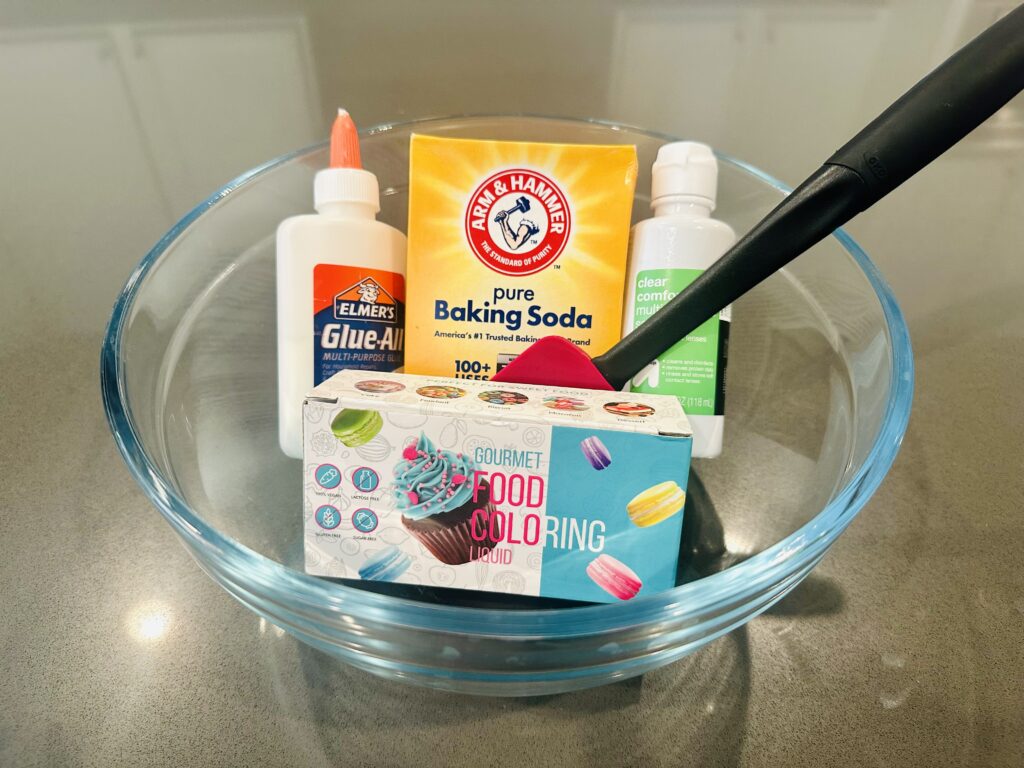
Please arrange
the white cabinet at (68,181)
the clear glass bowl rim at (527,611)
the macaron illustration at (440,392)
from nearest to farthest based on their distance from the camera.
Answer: the clear glass bowl rim at (527,611) → the macaron illustration at (440,392) → the white cabinet at (68,181)

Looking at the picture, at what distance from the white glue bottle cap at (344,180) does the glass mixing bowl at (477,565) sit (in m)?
0.08

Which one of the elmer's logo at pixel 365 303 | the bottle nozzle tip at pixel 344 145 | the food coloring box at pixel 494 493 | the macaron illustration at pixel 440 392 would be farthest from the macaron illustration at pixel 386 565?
the bottle nozzle tip at pixel 344 145

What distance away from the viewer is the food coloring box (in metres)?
0.40

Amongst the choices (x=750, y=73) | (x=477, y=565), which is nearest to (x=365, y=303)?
(x=477, y=565)

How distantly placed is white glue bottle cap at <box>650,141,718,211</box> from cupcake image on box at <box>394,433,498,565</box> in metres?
0.30

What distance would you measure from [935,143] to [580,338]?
0.27 meters

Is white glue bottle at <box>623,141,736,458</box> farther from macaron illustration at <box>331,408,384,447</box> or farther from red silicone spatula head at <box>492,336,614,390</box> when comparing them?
macaron illustration at <box>331,408,384,447</box>

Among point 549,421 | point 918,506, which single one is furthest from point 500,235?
point 918,506

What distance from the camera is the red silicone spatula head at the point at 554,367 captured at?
19.9 inches

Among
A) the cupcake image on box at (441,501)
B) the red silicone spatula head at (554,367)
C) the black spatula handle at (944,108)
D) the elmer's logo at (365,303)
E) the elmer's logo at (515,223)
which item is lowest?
the cupcake image on box at (441,501)

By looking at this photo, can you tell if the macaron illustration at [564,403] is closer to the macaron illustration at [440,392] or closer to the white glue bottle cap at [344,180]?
the macaron illustration at [440,392]

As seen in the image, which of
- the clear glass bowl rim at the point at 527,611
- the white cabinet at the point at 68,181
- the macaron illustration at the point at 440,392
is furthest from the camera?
the white cabinet at the point at 68,181

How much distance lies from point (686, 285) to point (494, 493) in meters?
0.23

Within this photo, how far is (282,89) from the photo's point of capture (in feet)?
2.49
